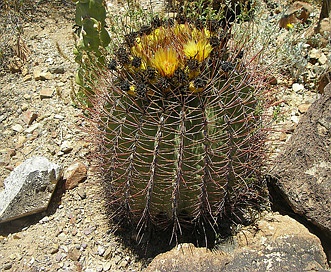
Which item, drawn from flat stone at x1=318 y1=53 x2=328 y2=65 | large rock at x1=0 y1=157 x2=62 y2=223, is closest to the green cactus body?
large rock at x1=0 y1=157 x2=62 y2=223

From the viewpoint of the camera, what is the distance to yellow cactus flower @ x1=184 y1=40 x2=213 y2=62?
210 cm

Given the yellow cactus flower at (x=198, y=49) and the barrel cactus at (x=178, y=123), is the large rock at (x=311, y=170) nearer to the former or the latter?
the barrel cactus at (x=178, y=123)

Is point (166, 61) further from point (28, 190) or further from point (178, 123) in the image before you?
point (28, 190)

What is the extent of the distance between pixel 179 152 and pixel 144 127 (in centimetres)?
22

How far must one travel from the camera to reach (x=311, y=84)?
11.8 ft

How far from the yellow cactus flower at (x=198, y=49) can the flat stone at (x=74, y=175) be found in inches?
54.8

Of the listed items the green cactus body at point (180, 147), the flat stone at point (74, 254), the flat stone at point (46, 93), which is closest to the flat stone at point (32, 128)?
the flat stone at point (46, 93)

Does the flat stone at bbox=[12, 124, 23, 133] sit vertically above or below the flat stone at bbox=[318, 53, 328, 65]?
below

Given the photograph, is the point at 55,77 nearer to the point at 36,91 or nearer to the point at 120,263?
the point at 36,91

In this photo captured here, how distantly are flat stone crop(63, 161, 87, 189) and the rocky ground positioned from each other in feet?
0.12

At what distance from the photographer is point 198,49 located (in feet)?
6.95

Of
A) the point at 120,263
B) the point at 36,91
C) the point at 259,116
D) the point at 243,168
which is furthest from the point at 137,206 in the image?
the point at 36,91

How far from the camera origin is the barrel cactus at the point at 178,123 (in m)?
2.01

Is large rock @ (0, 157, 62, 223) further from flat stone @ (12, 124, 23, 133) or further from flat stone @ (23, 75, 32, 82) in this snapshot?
flat stone @ (23, 75, 32, 82)
